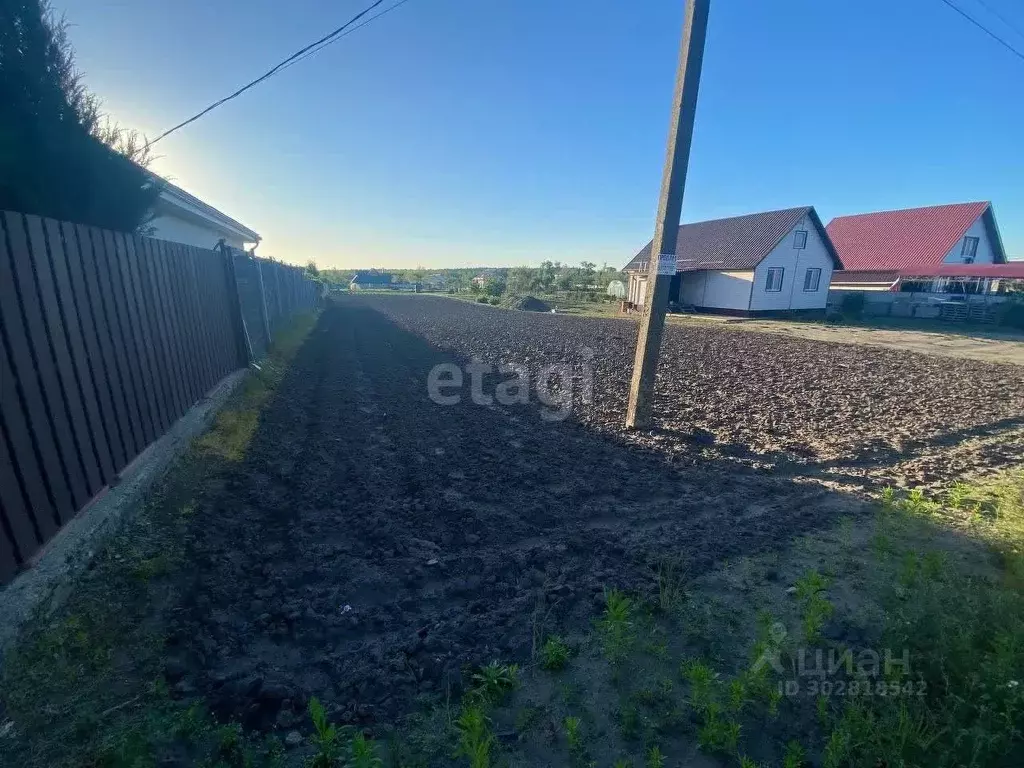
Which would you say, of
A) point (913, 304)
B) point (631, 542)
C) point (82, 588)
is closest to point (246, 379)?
point (82, 588)

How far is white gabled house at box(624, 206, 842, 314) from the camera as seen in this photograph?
923 inches

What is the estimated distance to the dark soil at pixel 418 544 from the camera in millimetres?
2461

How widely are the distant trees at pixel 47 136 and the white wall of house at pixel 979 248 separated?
37.2m

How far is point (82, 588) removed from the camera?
2.82 meters

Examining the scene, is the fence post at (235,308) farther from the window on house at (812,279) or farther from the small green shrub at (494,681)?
the window on house at (812,279)

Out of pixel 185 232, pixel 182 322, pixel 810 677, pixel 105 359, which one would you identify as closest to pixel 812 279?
pixel 185 232

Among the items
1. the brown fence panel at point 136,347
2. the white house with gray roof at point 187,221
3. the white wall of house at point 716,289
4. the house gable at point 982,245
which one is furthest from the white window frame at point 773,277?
the brown fence panel at point 136,347

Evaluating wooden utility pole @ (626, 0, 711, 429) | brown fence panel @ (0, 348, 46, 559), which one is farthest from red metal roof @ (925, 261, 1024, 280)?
brown fence panel @ (0, 348, 46, 559)

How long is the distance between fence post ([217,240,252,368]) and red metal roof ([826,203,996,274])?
32.6 metres

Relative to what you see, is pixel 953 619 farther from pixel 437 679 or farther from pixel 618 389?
pixel 618 389

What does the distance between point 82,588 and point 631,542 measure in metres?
3.48

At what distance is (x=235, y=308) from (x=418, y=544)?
6347 mm

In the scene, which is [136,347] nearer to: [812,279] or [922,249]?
[812,279]

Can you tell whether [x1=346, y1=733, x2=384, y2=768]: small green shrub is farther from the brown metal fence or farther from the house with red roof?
the house with red roof
